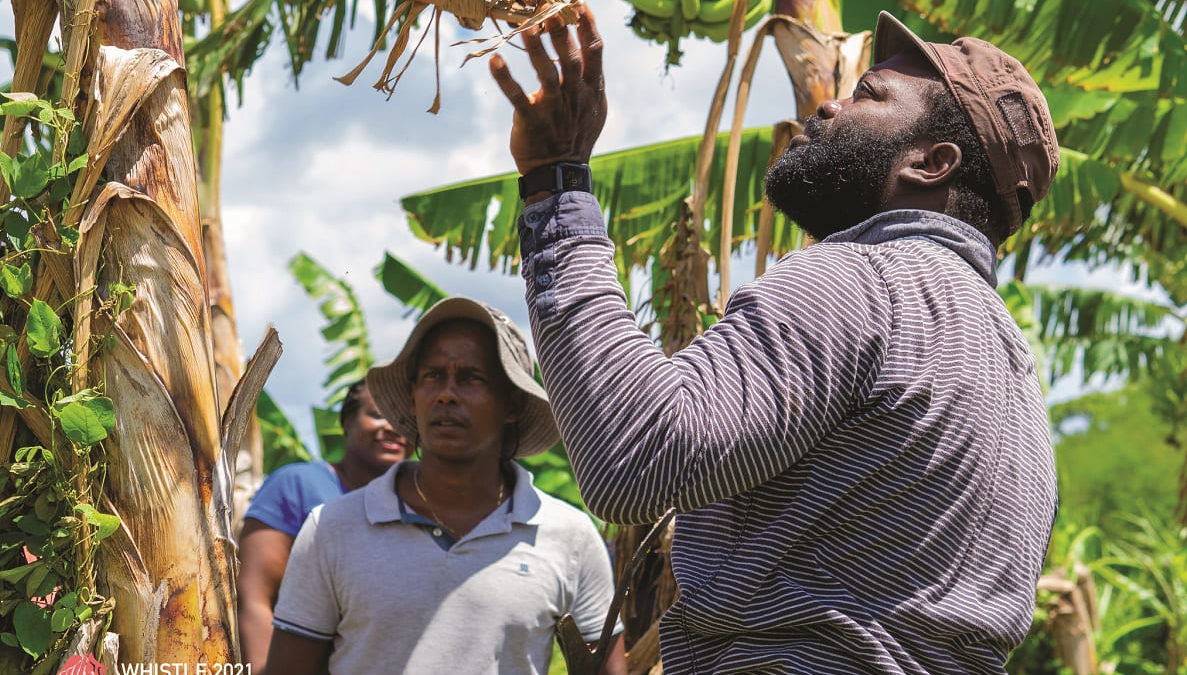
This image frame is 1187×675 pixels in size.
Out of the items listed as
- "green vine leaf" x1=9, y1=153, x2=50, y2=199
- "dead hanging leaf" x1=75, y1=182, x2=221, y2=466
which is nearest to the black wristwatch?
"dead hanging leaf" x1=75, y1=182, x2=221, y2=466

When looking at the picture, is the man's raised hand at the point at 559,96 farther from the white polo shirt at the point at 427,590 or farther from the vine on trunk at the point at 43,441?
the white polo shirt at the point at 427,590

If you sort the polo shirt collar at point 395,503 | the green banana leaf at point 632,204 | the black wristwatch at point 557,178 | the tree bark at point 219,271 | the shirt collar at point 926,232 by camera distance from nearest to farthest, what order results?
the black wristwatch at point 557,178, the shirt collar at point 926,232, the polo shirt collar at point 395,503, the green banana leaf at point 632,204, the tree bark at point 219,271

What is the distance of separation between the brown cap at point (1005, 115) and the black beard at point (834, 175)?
0.11 meters

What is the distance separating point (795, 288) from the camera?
137 centimetres

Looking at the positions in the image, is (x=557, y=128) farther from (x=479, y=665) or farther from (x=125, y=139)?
(x=479, y=665)

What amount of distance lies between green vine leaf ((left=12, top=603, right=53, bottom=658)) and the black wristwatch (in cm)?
88

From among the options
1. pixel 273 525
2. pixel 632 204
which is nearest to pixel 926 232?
pixel 273 525

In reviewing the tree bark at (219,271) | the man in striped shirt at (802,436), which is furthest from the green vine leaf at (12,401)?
the tree bark at (219,271)

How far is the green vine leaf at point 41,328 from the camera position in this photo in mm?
1553

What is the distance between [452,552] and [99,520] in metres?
1.21

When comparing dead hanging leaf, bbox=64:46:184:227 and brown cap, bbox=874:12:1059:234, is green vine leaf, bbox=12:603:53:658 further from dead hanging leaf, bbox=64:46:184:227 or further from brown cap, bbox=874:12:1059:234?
brown cap, bbox=874:12:1059:234

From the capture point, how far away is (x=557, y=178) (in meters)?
1.42

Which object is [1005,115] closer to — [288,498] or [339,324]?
[288,498]

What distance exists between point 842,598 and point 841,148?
62cm
